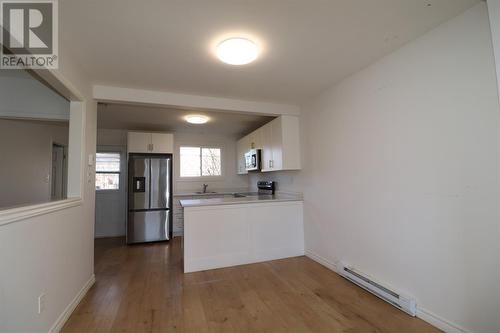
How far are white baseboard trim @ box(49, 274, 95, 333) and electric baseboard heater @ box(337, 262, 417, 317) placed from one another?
2805mm

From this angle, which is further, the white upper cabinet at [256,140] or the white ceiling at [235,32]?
the white upper cabinet at [256,140]

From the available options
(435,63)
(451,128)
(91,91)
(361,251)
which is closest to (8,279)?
(91,91)

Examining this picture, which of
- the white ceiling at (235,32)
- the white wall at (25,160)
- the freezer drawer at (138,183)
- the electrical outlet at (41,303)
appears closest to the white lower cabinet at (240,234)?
the electrical outlet at (41,303)

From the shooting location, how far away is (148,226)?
4477mm

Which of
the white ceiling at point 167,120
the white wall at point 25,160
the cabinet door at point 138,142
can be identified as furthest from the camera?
the cabinet door at point 138,142

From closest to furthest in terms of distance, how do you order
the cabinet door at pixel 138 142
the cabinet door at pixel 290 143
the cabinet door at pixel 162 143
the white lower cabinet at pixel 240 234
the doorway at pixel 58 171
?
the white lower cabinet at pixel 240 234
the cabinet door at pixel 290 143
the doorway at pixel 58 171
the cabinet door at pixel 138 142
the cabinet door at pixel 162 143

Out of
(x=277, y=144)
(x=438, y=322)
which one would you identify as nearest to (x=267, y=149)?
(x=277, y=144)

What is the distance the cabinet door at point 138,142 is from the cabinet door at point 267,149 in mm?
2357

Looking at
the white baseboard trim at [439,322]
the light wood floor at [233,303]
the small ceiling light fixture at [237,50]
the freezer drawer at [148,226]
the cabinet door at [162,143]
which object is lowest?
Answer: the light wood floor at [233,303]

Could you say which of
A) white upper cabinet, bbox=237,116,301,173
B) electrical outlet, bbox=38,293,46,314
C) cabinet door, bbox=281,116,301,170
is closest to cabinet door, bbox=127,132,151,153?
white upper cabinet, bbox=237,116,301,173

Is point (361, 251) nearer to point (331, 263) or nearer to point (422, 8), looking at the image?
point (331, 263)

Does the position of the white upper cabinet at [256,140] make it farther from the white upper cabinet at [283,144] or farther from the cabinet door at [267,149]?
the white upper cabinet at [283,144]

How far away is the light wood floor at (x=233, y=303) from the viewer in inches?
73.7

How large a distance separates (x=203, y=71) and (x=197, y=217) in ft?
6.06
